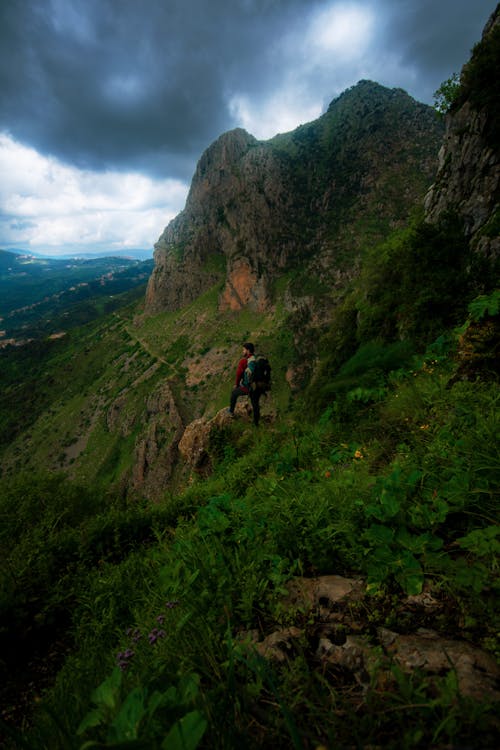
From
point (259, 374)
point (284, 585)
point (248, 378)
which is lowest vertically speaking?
point (248, 378)

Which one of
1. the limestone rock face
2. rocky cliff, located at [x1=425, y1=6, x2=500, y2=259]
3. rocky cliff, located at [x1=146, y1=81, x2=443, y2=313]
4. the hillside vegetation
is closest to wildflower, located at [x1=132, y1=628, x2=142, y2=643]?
the hillside vegetation

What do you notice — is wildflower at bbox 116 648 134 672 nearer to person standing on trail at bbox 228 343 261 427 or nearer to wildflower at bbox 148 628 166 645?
wildflower at bbox 148 628 166 645

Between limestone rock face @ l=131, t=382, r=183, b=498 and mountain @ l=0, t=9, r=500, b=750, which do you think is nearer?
mountain @ l=0, t=9, r=500, b=750

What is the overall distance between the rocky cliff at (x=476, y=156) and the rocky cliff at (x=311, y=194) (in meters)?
73.8

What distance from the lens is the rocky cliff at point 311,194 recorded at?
88938 millimetres

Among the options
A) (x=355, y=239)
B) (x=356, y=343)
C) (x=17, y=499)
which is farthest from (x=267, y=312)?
(x=17, y=499)

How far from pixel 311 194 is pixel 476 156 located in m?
107

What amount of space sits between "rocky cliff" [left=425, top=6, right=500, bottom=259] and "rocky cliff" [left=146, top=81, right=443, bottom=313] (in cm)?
7381

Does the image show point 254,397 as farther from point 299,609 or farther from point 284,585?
point 299,609

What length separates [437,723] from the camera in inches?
37.0

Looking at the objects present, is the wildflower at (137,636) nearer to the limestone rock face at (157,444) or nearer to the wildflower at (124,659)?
the wildflower at (124,659)

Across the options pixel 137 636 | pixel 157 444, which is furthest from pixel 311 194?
pixel 137 636

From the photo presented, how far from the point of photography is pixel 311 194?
4038 inches

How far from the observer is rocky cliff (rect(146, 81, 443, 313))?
3501 inches
